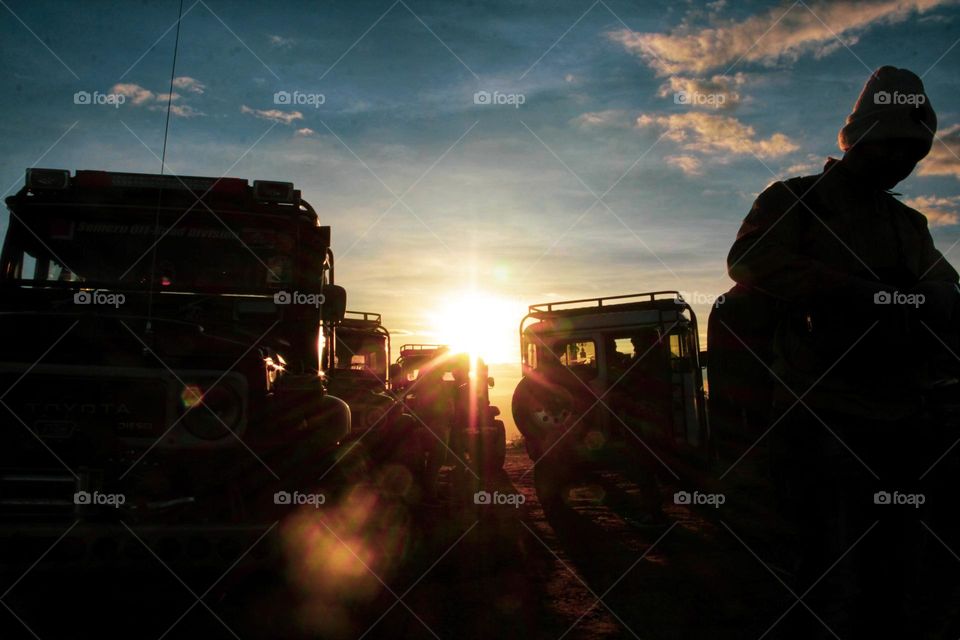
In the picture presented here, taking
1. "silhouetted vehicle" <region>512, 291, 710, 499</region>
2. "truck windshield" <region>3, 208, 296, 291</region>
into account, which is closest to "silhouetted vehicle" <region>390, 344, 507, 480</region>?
"silhouetted vehicle" <region>512, 291, 710, 499</region>

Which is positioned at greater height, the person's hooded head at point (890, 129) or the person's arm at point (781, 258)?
the person's hooded head at point (890, 129)

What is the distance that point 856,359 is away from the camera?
240 cm

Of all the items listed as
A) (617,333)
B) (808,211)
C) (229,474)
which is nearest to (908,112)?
(808,211)

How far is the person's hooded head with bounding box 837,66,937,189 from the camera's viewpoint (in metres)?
2.48

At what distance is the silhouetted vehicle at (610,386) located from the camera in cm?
943

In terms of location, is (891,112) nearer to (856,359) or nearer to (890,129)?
(890,129)

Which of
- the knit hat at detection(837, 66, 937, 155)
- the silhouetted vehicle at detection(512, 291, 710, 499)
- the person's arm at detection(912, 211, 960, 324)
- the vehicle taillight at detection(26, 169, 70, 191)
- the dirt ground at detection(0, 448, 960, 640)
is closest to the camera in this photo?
the person's arm at detection(912, 211, 960, 324)

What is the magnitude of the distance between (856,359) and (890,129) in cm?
74

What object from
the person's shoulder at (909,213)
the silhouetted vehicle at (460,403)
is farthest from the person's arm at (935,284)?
the silhouetted vehicle at (460,403)

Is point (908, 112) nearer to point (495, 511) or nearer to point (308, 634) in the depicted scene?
point (308, 634)

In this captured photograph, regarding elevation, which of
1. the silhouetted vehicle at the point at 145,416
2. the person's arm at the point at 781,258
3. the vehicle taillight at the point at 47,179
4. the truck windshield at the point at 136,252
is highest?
the vehicle taillight at the point at 47,179

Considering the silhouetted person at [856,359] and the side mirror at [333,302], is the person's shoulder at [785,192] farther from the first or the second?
the side mirror at [333,302]

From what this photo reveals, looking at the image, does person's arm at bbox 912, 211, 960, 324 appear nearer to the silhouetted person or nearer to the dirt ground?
the silhouetted person

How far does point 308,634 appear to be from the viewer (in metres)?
4.64
